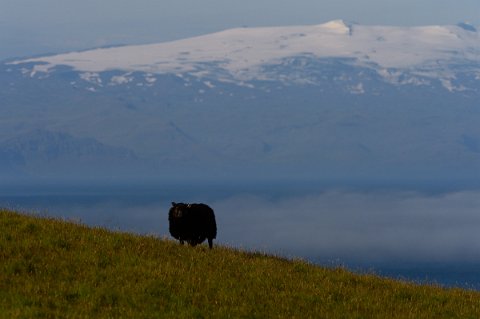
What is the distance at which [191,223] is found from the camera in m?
25.6

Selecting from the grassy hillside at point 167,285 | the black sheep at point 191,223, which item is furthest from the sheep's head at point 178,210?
the grassy hillside at point 167,285

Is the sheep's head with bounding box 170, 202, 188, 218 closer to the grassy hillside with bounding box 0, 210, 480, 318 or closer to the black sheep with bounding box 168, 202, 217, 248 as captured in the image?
the black sheep with bounding box 168, 202, 217, 248

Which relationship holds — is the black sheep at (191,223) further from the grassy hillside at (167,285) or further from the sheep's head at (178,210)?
the grassy hillside at (167,285)

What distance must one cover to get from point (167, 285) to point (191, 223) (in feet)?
23.7

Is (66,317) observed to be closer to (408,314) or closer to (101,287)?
(101,287)

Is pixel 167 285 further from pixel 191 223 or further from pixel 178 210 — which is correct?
pixel 178 210

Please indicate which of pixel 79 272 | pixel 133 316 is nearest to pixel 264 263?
pixel 79 272

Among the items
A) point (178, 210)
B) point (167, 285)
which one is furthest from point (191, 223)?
point (167, 285)

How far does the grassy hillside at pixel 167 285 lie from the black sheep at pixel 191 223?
1.52 m

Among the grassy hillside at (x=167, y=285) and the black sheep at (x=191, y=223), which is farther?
the black sheep at (x=191, y=223)

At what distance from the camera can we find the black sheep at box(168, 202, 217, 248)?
25.6 m

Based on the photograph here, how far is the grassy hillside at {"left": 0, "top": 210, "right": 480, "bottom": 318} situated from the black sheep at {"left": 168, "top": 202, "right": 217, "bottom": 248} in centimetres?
152

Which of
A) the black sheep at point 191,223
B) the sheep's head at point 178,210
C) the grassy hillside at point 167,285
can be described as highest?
the grassy hillside at point 167,285

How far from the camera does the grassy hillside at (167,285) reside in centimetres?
1670
